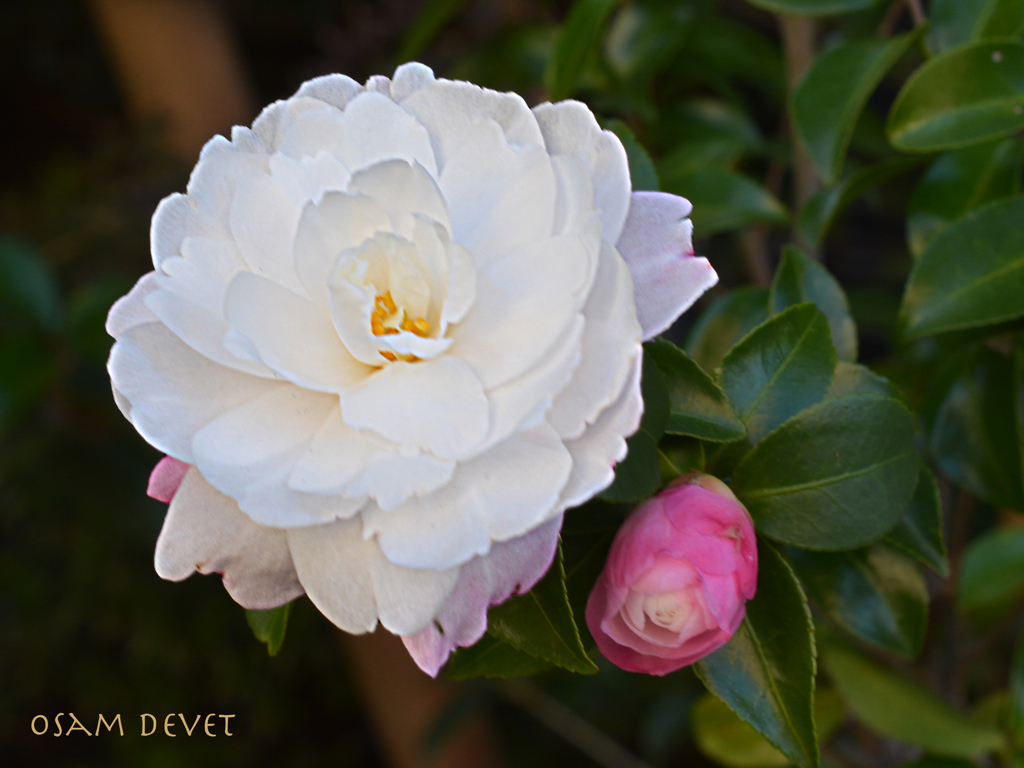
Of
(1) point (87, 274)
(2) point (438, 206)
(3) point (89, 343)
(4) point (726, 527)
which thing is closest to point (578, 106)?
(2) point (438, 206)

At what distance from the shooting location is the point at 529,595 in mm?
403

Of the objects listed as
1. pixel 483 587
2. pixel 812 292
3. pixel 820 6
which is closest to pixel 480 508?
pixel 483 587

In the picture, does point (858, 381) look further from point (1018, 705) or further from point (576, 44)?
point (1018, 705)

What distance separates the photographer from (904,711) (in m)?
0.81

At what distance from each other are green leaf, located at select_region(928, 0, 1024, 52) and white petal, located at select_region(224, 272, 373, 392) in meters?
0.60

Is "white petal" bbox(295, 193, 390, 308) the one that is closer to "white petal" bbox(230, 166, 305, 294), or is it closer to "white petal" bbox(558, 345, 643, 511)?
"white petal" bbox(230, 166, 305, 294)

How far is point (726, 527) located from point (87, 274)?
150 centimetres

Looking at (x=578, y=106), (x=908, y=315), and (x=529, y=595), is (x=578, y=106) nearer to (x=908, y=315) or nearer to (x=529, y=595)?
(x=529, y=595)

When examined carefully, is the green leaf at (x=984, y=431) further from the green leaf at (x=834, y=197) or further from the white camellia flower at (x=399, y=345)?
the white camellia flower at (x=399, y=345)

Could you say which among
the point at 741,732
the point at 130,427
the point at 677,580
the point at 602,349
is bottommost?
the point at 741,732

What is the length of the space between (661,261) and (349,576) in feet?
0.66

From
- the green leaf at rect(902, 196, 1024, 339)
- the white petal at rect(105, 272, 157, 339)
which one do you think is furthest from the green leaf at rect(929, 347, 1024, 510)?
the white petal at rect(105, 272, 157, 339)

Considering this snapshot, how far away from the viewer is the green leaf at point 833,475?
17.9 inches

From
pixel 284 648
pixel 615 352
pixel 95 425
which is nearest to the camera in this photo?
pixel 615 352
